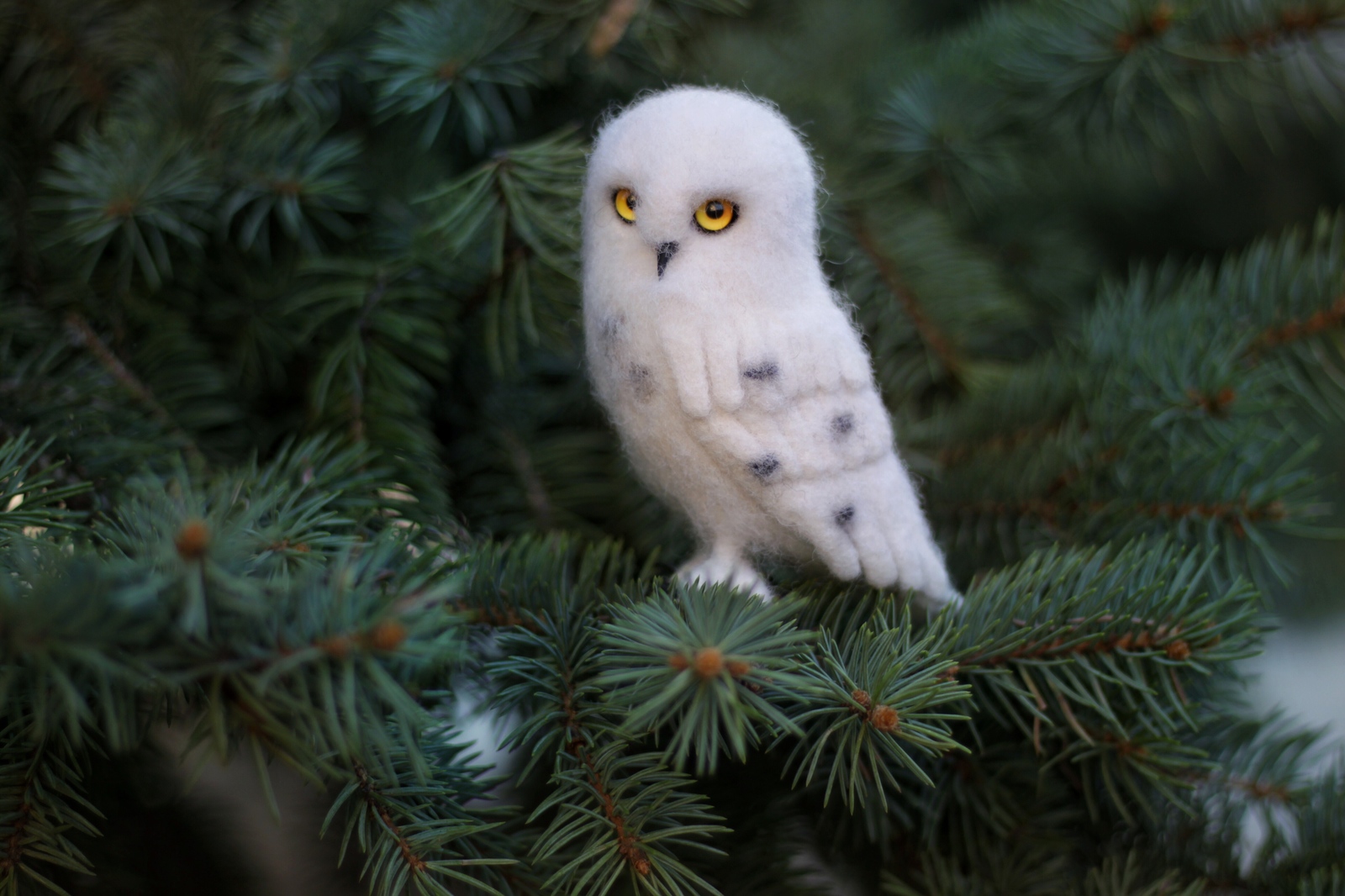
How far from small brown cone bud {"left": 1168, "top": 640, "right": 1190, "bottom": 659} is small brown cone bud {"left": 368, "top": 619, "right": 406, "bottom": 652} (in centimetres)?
36

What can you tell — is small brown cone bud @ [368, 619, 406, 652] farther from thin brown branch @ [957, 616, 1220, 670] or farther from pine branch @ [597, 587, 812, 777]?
thin brown branch @ [957, 616, 1220, 670]

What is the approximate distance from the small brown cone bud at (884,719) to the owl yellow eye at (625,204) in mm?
311

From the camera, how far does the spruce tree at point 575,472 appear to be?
1.27 feet

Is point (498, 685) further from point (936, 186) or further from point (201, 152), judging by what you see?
point (936, 186)

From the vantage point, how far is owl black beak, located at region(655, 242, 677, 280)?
545mm

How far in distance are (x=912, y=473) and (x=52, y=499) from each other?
1.73 ft

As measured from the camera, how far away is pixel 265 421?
62 cm

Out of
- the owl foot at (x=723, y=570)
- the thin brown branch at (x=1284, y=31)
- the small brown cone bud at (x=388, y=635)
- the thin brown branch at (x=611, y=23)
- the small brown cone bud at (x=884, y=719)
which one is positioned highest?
the thin brown branch at (x=1284, y=31)

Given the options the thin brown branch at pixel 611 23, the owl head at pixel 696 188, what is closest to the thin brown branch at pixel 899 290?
the owl head at pixel 696 188

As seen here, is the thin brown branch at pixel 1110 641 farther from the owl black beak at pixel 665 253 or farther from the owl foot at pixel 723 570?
the owl black beak at pixel 665 253

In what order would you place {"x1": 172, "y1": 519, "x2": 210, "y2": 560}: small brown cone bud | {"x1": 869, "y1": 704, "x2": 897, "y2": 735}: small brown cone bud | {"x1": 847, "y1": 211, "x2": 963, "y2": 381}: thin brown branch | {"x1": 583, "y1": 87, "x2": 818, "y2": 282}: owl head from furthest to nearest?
{"x1": 847, "y1": 211, "x2": 963, "y2": 381}: thin brown branch < {"x1": 583, "y1": 87, "x2": 818, "y2": 282}: owl head < {"x1": 869, "y1": 704, "x2": 897, "y2": 735}: small brown cone bud < {"x1": 172, "y1": 519, "x2": 210, "y2": 560}: small brown cone bud

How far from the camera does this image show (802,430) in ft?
1.79

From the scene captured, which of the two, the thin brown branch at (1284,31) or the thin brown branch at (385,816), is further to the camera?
the thin brown branch at (1284,31)

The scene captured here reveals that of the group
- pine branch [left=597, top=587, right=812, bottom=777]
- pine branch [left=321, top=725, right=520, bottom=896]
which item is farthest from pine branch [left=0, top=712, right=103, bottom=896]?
pine branch [left=597, top=587, right=812, bottom=777]
